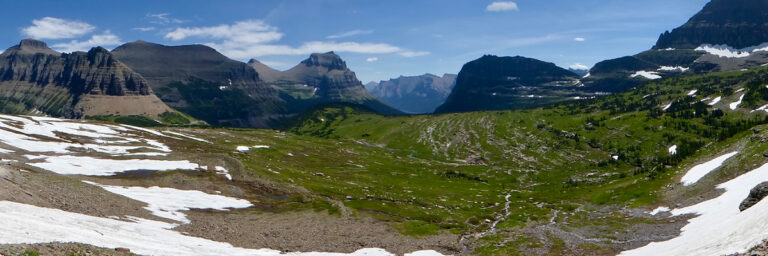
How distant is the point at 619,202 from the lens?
107 meters

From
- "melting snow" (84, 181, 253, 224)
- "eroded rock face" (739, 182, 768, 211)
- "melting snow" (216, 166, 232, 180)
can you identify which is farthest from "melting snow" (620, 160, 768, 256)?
"melting snow" (216, 166, 232, 180)

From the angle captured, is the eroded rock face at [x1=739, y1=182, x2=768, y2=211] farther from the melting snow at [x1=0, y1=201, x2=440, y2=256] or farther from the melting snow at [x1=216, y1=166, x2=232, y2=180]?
the melting snow at [x1=216, y1=166, x2=232, y2=180]

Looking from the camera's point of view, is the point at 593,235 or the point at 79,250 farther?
the point at 593,235

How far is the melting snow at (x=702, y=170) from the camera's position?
9759cm

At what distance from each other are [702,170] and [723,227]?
62.3 metres

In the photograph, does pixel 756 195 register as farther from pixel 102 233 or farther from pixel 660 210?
pixel 102 233

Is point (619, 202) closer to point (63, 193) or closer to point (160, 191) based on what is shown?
point (160, 191)

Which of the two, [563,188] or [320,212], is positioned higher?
[320,212]

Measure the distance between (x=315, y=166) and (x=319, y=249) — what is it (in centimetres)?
9842

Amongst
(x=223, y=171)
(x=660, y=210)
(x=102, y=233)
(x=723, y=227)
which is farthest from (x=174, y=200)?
(x=660, y=210)

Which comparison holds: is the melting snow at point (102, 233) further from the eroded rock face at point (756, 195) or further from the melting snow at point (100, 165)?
the eroded rock face at point (756, 195)

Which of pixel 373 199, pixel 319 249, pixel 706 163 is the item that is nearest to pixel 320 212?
pixel 319 249

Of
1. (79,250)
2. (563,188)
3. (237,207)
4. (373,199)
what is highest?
(79,250)

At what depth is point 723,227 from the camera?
168 ft
